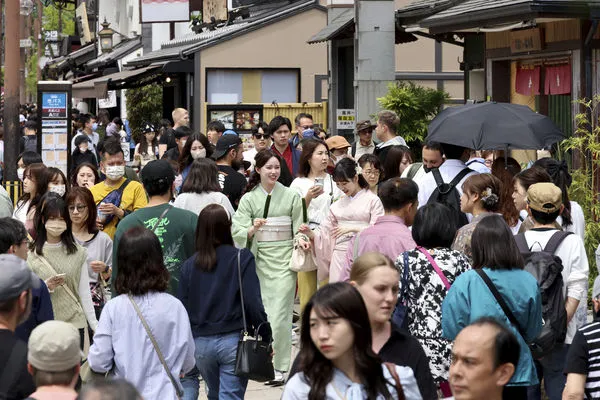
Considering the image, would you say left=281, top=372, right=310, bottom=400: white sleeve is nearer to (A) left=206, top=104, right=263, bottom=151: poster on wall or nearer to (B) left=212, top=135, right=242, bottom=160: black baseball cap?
(B) left=212, top=135, right=242, bottom=160: black baseball cap

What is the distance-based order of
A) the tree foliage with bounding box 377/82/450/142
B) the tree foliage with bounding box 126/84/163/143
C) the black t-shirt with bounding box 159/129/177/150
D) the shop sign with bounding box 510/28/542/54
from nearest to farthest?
1. the shop sign with bounding box 510/28/542/54
2. the black t-shirt with bounding box 159/129/177/150
3. the tree foliage with bounding box 377/82/450/142
4. the tree foliage with bounding box 126/84/163/143

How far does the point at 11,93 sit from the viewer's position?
64.8 ft

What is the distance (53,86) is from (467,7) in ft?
20.9

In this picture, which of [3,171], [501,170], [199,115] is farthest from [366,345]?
[199,115]

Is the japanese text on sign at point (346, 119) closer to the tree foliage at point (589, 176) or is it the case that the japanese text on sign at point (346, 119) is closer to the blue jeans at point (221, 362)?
the tree foliage at point (589, 176)

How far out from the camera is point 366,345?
451 cm

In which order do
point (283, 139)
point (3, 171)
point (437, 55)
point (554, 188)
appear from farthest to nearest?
point (437, 55) < point (3, 171) < point (283, 139) < point (554, 188)

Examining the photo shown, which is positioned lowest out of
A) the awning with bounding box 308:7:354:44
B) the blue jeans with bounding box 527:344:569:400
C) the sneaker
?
the sneaker

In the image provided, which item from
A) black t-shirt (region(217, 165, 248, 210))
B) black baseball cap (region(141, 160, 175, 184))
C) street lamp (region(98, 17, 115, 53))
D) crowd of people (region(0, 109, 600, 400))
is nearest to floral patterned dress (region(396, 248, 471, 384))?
crowd of people (region(0, 109, 600, 400))

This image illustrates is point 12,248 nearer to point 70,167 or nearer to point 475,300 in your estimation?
point 475,300

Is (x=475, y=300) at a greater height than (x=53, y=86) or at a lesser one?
lesser

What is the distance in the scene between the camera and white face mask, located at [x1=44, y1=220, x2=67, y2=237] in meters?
8.40

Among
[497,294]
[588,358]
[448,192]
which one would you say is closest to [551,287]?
[497,294]

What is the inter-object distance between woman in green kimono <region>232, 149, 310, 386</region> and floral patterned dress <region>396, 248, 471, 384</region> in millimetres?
3592
